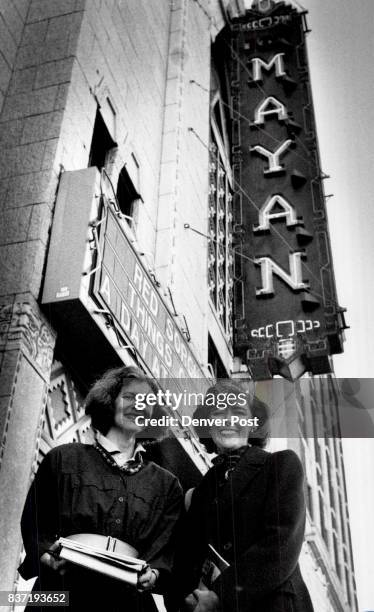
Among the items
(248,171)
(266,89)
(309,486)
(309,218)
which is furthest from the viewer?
(309,486)

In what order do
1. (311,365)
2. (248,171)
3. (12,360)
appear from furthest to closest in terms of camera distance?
1. (248,171)
2. (311,365)
3. (12,360)

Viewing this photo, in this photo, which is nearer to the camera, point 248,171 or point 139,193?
point 139,193

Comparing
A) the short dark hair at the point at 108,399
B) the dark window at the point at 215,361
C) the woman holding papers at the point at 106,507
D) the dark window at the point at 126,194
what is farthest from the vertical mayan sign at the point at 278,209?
the woman holding papers at the point at 106,507

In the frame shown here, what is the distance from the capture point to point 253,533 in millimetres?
4586

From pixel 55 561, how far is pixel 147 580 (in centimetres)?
58

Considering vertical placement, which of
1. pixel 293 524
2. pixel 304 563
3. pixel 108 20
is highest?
pixel 108 20

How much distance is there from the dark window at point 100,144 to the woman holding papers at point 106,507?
6436 millimetres

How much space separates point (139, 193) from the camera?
1203 cm

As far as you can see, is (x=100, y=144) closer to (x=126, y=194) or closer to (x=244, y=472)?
(x=126, y=194)

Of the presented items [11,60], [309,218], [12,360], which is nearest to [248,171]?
[309,218]

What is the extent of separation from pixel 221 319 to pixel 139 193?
584 cm

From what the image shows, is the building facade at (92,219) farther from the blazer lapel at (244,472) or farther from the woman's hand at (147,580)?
the blazer lapel at (244,472)

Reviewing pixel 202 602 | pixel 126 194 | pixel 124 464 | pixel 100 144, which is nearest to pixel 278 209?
pixel 126 194

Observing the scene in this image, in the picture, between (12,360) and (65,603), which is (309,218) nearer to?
(12,360)
